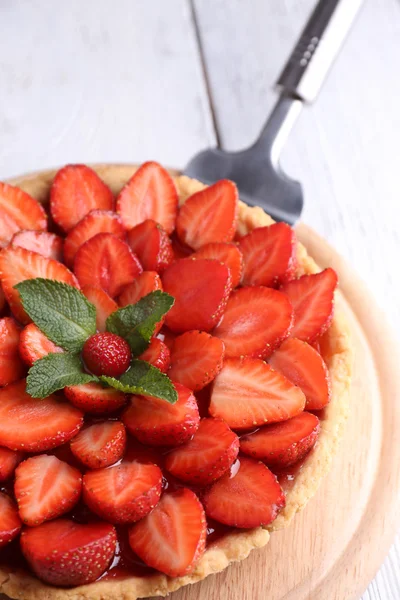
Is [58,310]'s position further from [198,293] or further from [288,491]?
[288,491]

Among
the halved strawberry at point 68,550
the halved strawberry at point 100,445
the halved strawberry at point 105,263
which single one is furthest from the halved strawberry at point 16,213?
the halved strawberry at point 68,550

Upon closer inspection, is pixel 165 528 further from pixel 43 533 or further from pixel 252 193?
pixel 252 193

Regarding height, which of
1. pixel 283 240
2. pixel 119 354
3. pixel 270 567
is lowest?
pixel 270 567

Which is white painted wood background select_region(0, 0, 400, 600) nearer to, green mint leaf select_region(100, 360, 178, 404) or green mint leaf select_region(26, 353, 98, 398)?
green mint leaf select_region(100, 360, 178, 404)

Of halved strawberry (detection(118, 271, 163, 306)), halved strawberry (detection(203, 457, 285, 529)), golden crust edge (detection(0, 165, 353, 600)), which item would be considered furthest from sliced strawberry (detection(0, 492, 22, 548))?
halved strawberry (detection(118, 271, 163, 306))

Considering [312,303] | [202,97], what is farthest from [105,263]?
[202,97]

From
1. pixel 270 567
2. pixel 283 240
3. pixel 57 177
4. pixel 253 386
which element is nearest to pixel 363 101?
pixel 283 240

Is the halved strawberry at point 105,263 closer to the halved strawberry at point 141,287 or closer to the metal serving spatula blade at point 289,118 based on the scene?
the halved strawberry at point 141,287
